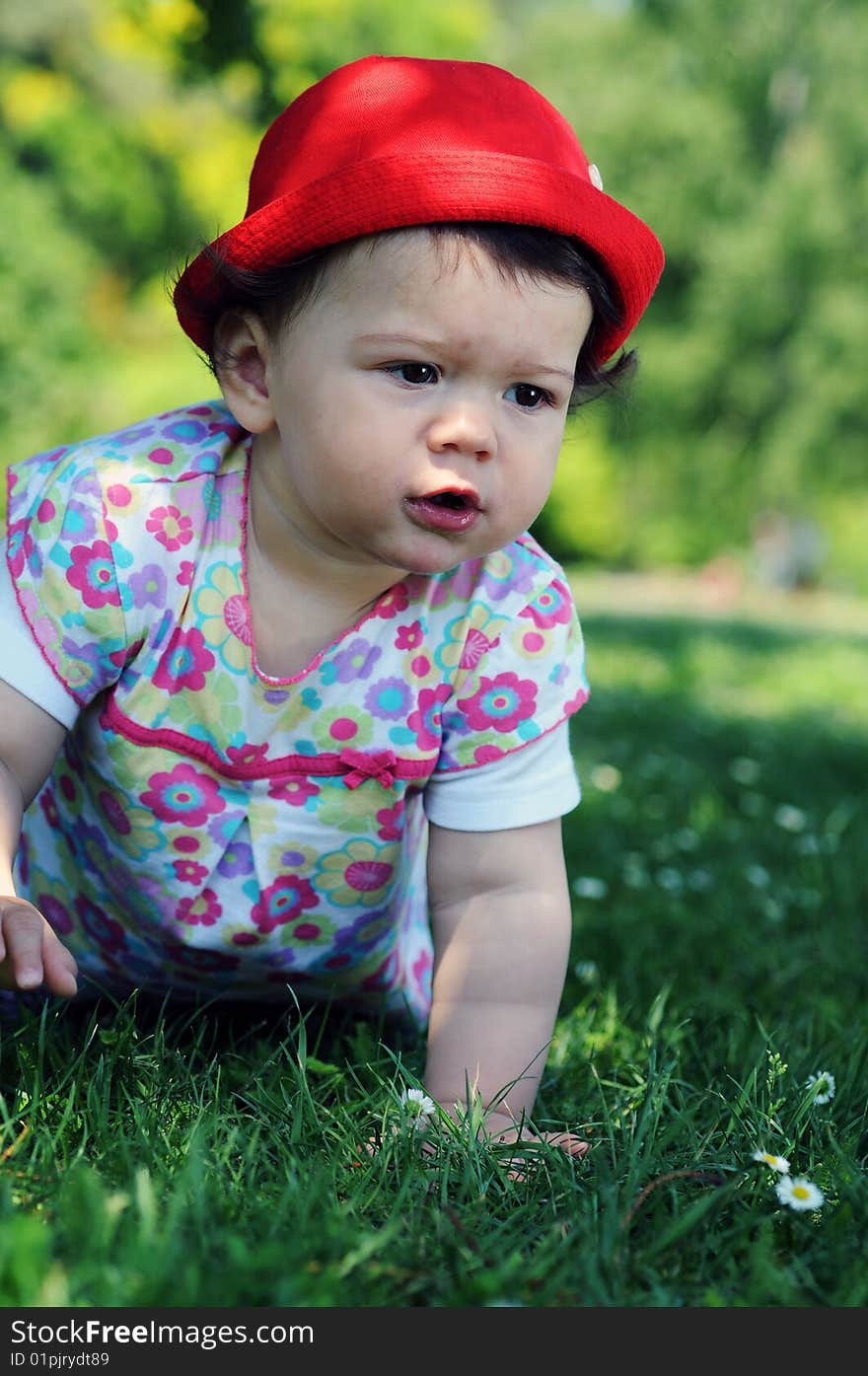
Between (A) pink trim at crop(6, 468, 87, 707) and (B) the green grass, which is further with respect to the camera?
(A) pink trim at crop(6, 468, 87, 707)

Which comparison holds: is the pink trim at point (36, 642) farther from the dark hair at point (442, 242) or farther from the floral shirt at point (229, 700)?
the dark hair at point (442, 242)

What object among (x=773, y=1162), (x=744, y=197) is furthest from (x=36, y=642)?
(x=744, y=197)

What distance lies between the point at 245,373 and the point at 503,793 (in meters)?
0.68

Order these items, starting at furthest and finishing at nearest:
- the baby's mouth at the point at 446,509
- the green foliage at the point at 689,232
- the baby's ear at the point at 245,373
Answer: the green foliage at the point at 689,232, the baby's ear at the point at 245,373, the baby's mouth at the point at 446,509

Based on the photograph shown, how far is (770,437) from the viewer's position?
18859 mm

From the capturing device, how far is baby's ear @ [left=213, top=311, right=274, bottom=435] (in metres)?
1.90

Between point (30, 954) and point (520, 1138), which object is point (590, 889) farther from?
point (30, 954)

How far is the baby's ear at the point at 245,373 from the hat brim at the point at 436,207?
101mm

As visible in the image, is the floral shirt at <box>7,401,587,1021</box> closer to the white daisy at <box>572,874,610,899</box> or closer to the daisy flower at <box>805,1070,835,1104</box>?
the daisy flower at <box>805,1070,835,1104</box>

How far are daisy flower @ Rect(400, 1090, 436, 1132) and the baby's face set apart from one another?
65 cm

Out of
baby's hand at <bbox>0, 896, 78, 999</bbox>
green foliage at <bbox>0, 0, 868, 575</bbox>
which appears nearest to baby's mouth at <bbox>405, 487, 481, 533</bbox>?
baby's hand at <bbox>0, 896, 78, 999</bbox>

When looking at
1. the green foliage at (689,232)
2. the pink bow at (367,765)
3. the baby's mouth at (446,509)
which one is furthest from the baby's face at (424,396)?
the green foliage at (689,232)

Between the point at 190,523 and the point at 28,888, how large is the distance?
0.70m

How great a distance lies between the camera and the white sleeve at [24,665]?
1846 mm
